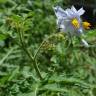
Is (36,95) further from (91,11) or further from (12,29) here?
(91,11)

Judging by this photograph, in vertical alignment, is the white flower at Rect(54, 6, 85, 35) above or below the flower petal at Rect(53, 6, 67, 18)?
below

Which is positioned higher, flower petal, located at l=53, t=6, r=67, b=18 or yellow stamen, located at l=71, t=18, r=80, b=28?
flower petal, located at l=53, t=6, r=67, b=18

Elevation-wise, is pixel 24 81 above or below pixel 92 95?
above

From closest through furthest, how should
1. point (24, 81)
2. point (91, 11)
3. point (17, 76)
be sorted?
point (24, 81)
point (17, 76)
point (91, 11)

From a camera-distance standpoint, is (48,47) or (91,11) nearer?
(48,47)

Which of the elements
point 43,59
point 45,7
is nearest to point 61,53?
point 43,59

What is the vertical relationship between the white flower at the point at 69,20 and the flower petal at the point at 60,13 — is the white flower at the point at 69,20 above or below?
below

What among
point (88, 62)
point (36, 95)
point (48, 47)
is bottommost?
point (88, 62)

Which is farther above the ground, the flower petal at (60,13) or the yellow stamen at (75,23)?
the flower petal at (60,13)
